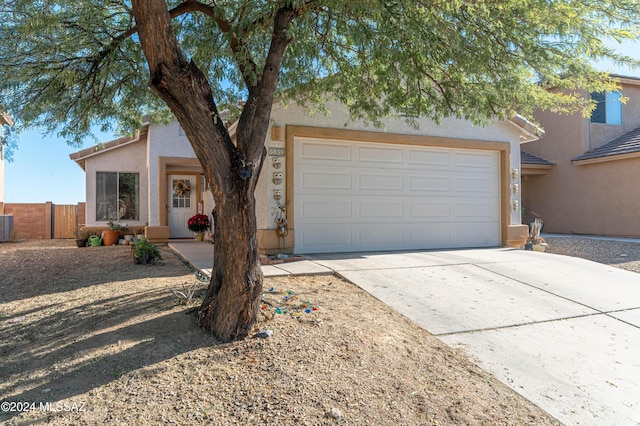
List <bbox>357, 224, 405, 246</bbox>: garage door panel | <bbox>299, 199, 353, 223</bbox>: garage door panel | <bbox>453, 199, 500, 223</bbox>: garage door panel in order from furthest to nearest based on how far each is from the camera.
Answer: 1. <bbox>453, 199, 500, 223</bbox>: garage door panel
2. <bbox>357, 224, 405, 246</bbox>: garage door panel
3. <bbox>299, 199, 353, 223</bbox>: garage door panel

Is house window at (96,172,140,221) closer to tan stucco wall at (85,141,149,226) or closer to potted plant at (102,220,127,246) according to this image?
tan stucco wall at (85,141,149,226)

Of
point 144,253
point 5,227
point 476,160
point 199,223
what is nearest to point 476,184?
point 476,160

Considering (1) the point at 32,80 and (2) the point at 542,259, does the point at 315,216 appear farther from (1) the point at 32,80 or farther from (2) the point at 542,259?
(1) the point at 32,80

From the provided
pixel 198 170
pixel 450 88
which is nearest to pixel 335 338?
pixel 450 88

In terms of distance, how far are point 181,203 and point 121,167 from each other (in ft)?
7.44

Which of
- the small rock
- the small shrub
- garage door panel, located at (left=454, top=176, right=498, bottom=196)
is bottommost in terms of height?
the small rock

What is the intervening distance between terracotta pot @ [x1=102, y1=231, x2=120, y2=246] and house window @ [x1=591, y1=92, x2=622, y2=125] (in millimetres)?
17457

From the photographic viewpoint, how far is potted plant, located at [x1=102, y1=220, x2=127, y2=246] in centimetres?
1295

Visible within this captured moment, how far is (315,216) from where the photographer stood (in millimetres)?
8742

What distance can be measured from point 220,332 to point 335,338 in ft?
3.64

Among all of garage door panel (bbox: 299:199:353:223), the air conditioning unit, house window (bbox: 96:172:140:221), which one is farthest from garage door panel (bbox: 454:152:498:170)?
the air conditioning unit

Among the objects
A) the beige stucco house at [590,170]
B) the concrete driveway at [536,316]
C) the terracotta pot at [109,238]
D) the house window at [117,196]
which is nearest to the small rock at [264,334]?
the concrete driveway at [536,316]

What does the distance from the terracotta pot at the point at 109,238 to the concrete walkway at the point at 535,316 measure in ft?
26.5

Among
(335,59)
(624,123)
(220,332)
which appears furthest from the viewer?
(624,123)
